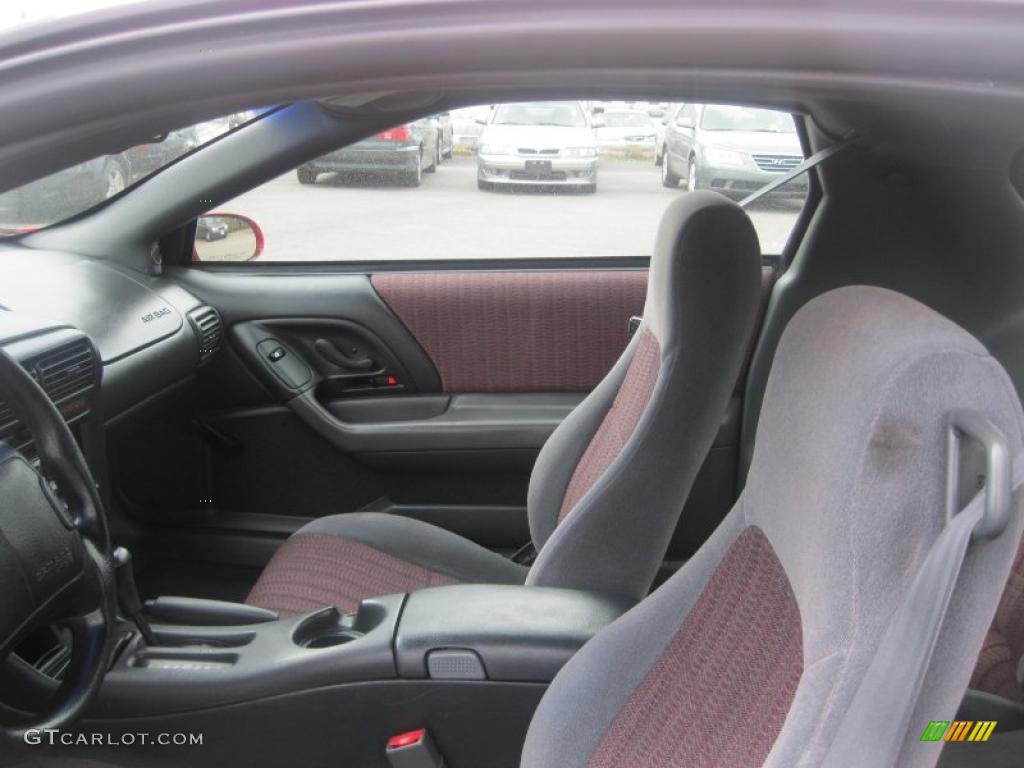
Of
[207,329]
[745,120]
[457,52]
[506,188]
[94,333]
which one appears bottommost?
[207,329]

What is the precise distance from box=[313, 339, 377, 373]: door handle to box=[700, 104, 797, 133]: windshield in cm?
104

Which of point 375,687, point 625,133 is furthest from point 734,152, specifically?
point 375,687

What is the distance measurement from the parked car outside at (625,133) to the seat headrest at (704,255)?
2.06 feet

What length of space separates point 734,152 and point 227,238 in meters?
1.28

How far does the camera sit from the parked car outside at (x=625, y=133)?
6.45 feet

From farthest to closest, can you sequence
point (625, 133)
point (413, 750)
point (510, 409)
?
point (510, 409)
point (625, 133)
point (413, 750)

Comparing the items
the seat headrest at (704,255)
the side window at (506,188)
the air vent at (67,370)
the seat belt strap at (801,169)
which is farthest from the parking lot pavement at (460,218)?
the seat headrest at (704,255)

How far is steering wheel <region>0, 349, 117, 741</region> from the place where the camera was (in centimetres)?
105

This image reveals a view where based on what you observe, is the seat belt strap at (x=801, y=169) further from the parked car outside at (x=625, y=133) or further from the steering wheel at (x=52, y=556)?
the steering wheel at (x=52, y=556)

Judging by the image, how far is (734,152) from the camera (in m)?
2.23

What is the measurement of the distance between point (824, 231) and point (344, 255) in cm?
121

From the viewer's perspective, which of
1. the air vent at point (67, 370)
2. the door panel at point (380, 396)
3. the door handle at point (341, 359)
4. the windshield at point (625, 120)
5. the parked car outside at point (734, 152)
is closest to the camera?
the air vent at point (67, 370)

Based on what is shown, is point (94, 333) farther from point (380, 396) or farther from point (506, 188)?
point (506, 188)

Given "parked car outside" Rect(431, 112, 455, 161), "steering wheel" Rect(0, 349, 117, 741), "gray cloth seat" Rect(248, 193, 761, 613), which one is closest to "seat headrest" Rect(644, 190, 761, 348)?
"gray cloth seat" Rect(248, 193, 761, 613)
